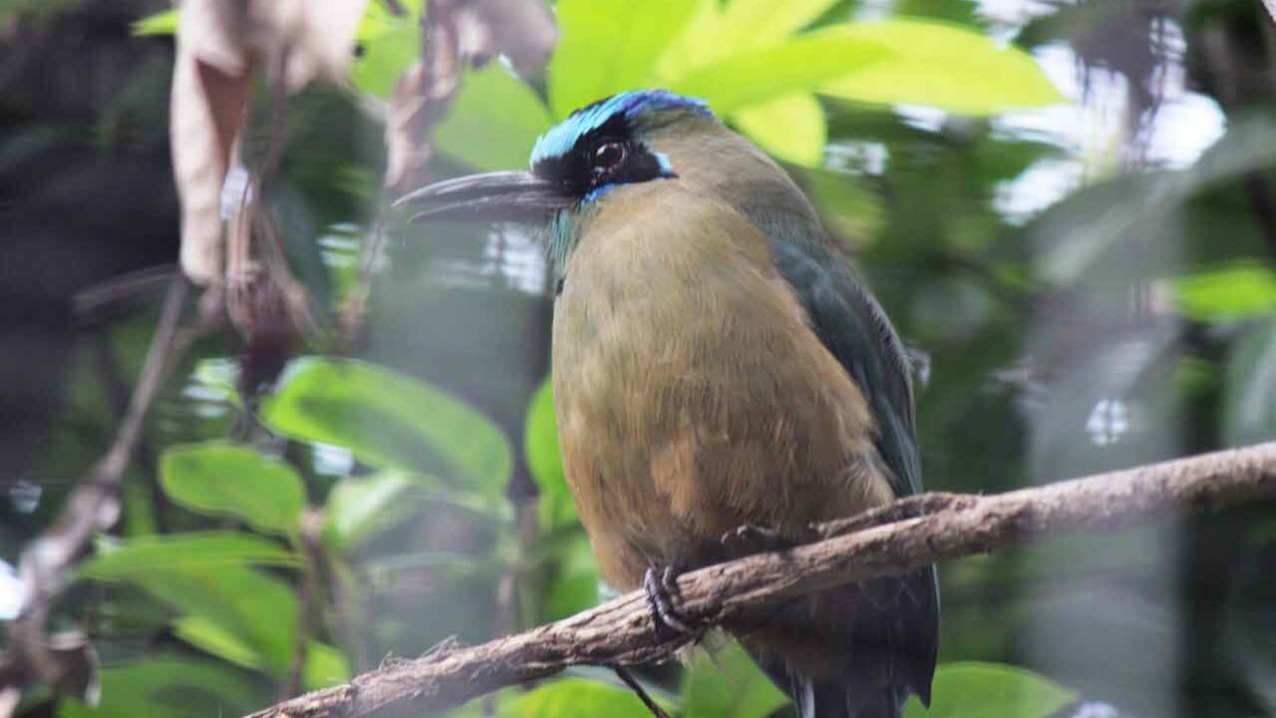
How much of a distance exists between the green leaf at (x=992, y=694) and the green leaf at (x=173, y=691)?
0.62 m

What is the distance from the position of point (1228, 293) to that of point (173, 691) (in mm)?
1048

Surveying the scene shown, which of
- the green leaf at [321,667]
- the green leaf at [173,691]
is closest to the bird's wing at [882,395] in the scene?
the green leaf at [321,667]

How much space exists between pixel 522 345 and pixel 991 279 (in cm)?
48

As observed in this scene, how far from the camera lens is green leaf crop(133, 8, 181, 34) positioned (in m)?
1.44

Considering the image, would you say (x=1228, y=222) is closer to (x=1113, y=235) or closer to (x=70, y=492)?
(x=1113, y=235)

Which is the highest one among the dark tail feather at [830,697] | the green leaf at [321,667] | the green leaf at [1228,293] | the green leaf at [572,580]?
Answer: the green leaf at [1228,293]

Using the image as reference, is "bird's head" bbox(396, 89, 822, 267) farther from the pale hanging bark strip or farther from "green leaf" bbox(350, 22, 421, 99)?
the pale hanging bark strip

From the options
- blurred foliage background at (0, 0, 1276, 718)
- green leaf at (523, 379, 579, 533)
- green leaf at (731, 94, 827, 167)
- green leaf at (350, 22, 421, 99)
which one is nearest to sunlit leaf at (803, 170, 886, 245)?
blurred foliage background at (0, 0, 1276, 718)

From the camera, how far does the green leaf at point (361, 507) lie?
1.47 metres

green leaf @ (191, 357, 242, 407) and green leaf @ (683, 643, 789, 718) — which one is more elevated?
green leaf @ (191, 357, 242, 407)

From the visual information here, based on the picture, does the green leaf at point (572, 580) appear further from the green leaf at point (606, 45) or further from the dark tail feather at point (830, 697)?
the green leaf at point (606, 45)

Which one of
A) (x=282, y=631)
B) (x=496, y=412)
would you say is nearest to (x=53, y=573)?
(x=282, y=631)

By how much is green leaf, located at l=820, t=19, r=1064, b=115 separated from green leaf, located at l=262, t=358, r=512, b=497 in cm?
43

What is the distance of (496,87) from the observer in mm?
1422
